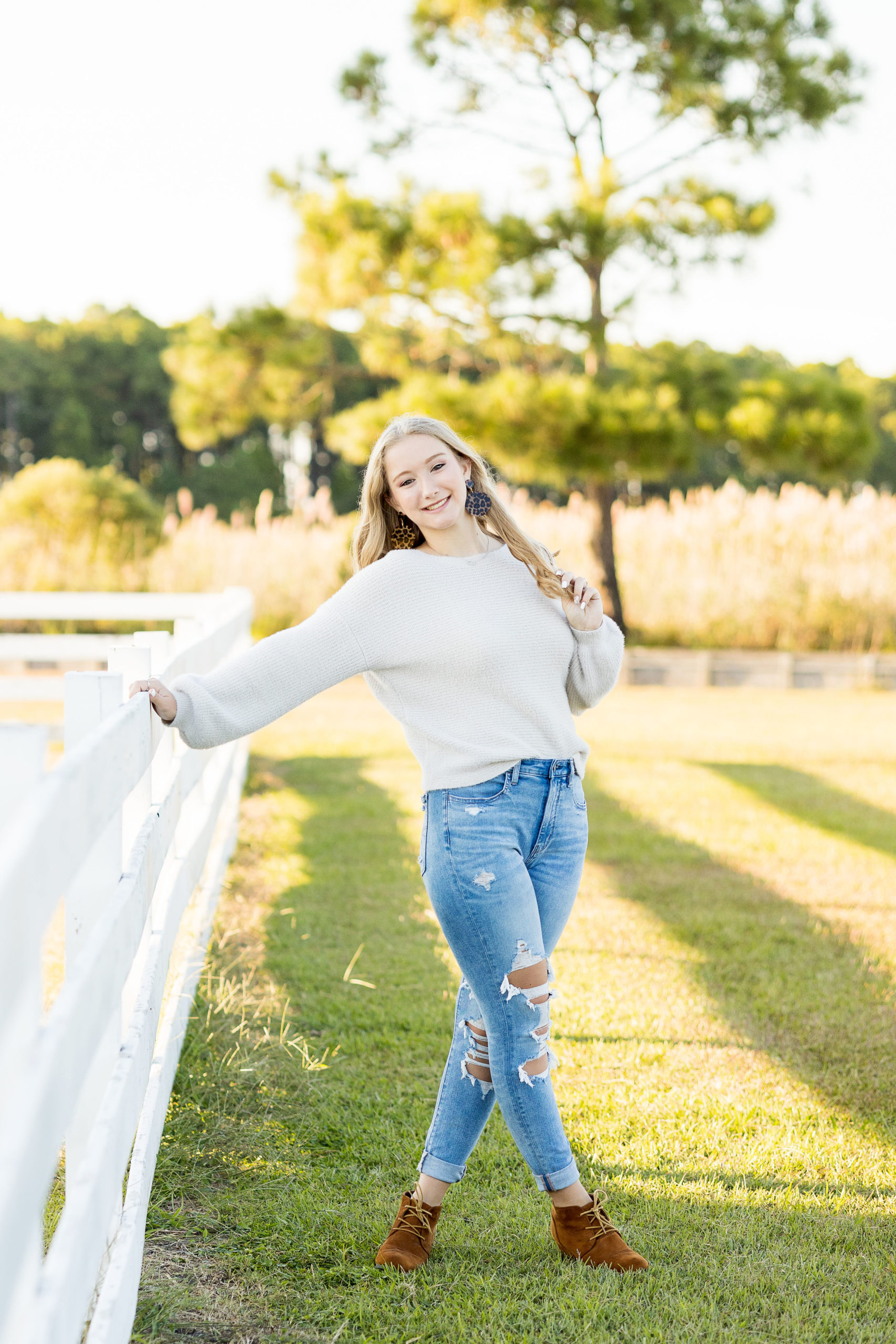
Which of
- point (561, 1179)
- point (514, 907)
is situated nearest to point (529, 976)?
point (514, 907)

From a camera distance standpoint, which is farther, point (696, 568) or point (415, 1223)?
point (696, 568)

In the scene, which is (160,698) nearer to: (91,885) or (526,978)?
(91,885)

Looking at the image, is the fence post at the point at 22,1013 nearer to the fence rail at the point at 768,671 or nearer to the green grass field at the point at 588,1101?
the green grass field at the point at 588,1101

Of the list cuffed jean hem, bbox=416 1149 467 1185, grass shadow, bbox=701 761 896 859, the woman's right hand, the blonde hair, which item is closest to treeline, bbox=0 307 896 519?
grass shadow, bbox=701 761 896 859

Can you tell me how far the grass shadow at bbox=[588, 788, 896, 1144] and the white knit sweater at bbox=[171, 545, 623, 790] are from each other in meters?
1.37

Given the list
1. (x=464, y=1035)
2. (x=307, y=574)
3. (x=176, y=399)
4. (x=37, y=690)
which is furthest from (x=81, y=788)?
(x=176, y=399)

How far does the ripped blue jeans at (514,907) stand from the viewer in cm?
203

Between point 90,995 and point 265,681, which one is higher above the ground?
point 265,681

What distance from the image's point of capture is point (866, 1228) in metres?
2.28

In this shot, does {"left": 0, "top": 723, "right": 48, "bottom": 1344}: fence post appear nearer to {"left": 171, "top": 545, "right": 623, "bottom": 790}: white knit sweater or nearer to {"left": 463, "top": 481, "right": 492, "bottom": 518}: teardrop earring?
{"left": 171, "top": 545, "right": 623, "bottom": 790}: white knit sweater

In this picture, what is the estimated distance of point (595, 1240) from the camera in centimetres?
214

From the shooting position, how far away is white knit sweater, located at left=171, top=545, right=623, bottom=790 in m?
2.09

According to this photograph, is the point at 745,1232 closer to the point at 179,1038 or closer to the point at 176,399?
the point at 179,1038

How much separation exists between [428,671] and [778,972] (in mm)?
2099
